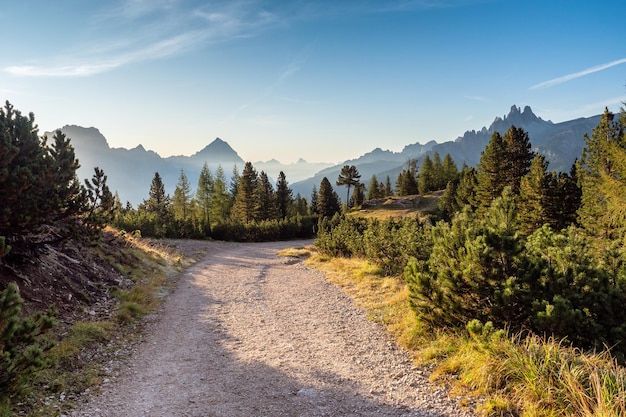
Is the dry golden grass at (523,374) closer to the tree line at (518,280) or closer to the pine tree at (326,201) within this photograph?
the tree line at (518,280)

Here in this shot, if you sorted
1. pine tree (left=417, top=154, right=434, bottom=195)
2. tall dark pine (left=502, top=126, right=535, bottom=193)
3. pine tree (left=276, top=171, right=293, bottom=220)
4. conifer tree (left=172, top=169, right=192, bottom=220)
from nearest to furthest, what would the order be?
tall dark pine (left=502, top=126, right=535, bottom=193)
conifer tree (left=172, top=169, right=192, bottom=220)
pine tree (left=276, top=171, right=293, bottom=220)
pine tree (left=417, top=154, right=434, bottom=195)

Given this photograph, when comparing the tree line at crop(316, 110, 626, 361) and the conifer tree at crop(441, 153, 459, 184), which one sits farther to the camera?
the conifer tree at crop(441, 153, 459, 184)

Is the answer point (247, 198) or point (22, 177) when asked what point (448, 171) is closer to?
point (247, 198)

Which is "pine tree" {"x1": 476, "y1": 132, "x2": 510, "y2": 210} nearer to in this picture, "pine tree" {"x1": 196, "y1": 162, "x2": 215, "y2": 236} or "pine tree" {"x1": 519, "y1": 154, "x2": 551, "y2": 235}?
"pine tree" {"x1": 519, "y1": 154, "x2": 551, "y2": 235}

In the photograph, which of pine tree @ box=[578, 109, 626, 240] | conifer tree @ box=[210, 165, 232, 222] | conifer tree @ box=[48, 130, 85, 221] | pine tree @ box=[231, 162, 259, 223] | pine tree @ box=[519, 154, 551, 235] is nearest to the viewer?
conifer tree @ box=[48, 130, 85, 221]

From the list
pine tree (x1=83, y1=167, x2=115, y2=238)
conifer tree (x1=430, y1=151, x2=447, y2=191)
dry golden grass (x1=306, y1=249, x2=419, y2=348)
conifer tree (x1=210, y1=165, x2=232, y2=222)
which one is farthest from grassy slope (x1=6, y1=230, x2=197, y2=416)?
conifer tree (x1=430, y1=151, x2=447, y2=191)

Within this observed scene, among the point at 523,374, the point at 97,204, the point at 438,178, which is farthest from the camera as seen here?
the point at 438,178

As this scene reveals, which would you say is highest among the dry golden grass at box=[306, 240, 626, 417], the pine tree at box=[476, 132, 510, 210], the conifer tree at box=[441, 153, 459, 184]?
the conifer tree at box=[441, 153, 459, 184]

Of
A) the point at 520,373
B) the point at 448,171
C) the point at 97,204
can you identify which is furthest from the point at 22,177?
the point at 448,171

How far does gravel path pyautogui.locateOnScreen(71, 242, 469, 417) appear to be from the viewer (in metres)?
5.09

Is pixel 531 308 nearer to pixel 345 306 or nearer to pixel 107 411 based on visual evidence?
pixel 345 306

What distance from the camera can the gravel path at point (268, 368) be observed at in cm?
509

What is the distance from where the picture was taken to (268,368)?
6.54 metres

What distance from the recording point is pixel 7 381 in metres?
3.97
